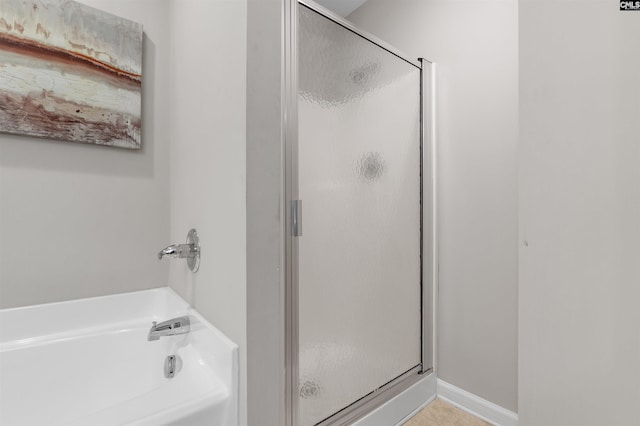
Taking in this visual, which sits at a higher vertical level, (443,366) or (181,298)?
(181,298)

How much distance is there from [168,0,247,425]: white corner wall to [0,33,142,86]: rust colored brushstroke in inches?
9.6

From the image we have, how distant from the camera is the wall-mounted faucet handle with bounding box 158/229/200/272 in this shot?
96cm

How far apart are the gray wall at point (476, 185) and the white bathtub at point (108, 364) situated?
1268 mm

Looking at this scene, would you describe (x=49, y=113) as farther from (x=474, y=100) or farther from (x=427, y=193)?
(x=474, y=100)

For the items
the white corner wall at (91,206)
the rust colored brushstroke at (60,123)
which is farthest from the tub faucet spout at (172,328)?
the rust colored brushstroke at (60,123)

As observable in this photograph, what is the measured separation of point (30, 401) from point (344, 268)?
1.12m

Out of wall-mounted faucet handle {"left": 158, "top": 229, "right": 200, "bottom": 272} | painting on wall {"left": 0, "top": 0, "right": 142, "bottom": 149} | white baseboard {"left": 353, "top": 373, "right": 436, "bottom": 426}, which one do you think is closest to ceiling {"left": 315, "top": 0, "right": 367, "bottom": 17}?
painting on wall {"left": 0, "top": 0, "right": 142, "bottom": 149}

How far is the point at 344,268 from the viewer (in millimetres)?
1312

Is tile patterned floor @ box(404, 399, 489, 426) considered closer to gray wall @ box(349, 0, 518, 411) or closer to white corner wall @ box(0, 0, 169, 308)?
gray wall @ box(349, 0, 518, 411)

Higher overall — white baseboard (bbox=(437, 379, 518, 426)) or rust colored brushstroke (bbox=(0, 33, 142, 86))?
rust colored brushstroke (bbox=(0, 33, 142, 86))

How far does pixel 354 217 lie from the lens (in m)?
1.35

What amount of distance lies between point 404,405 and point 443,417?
21cm

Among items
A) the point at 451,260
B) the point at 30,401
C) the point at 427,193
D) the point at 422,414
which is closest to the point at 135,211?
the point at 30,401

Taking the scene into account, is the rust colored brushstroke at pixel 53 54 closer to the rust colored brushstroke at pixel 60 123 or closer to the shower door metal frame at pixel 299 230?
the rust colored brushstroke at pixel 60 123
